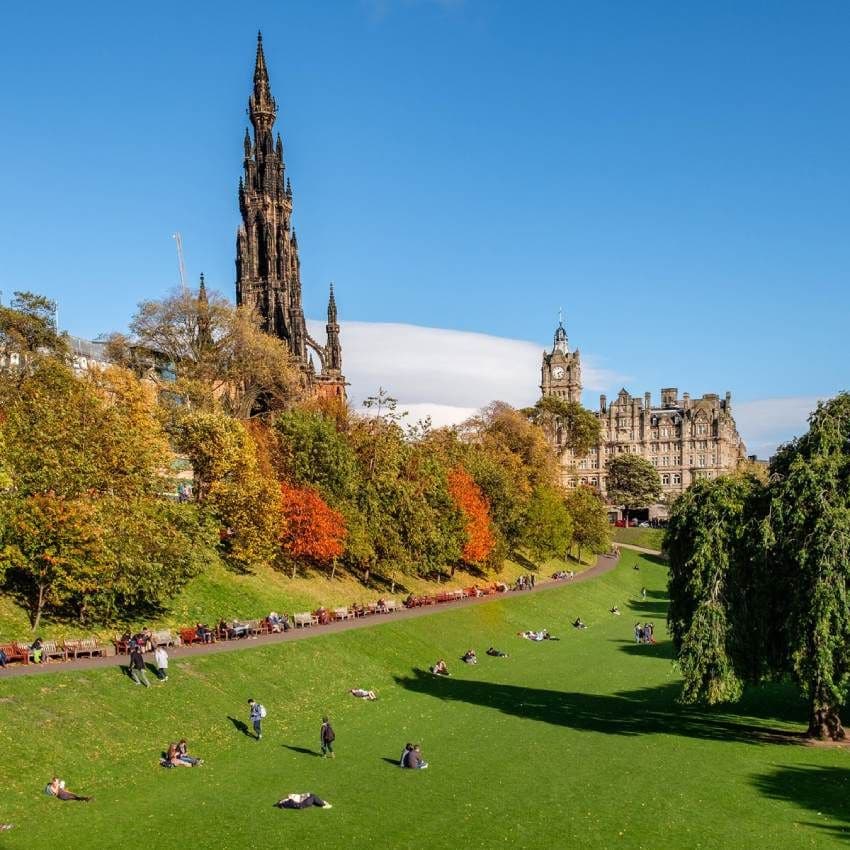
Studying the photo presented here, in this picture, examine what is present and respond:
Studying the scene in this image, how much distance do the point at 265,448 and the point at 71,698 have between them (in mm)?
34583

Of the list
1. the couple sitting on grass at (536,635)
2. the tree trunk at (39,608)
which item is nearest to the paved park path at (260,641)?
the tree trunk at (39,608)

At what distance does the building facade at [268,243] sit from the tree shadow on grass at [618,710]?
221ft

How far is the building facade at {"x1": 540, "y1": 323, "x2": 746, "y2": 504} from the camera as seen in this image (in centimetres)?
17875

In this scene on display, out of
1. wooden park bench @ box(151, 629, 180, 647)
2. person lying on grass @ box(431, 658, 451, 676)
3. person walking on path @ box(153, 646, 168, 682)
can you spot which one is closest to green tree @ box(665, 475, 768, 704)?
person lying on grass @ box(431, 658, 451, 676)

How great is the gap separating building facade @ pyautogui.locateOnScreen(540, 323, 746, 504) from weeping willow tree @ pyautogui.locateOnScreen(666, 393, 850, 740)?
448ft

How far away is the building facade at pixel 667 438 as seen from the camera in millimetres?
178750

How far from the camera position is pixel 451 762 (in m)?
33.2

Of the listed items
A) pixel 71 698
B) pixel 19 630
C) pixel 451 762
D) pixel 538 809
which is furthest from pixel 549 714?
pixel 19 630

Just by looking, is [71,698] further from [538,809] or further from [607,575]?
[607,575]

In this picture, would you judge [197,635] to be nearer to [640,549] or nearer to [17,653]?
[17,653]

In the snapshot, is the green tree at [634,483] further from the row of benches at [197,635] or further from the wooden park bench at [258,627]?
the wooden park bench at [258,627]

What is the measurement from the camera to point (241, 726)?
36594 millimetres

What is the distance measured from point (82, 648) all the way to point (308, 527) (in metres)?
22.8

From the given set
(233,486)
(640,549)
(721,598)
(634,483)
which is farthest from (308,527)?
(634,483)
